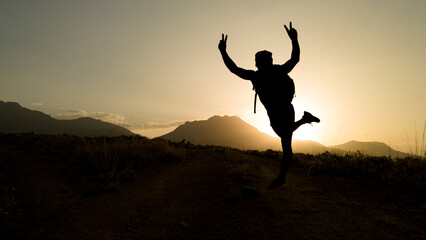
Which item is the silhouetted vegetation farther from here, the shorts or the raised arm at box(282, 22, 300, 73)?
the raised arm at box(282, 22, 300, 73)

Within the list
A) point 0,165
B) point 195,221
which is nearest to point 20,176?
point 0,165

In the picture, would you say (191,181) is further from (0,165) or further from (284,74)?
(0,165)

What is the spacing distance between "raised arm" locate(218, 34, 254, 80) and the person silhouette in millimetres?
138

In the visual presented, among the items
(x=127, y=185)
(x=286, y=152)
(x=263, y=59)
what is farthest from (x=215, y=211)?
(x=127, y=185)

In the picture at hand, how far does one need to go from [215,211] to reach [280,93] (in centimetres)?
275

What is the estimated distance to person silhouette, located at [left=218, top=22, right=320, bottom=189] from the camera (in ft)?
13.7

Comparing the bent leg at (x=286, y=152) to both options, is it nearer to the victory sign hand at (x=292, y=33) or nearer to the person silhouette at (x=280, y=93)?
the person silhouette at (x=280, y=93)

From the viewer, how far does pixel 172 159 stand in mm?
11000

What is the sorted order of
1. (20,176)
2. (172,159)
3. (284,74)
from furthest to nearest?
1. (172,159)
2. (20,176)
3. (284,74)

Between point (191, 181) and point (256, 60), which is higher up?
point (256, 60)

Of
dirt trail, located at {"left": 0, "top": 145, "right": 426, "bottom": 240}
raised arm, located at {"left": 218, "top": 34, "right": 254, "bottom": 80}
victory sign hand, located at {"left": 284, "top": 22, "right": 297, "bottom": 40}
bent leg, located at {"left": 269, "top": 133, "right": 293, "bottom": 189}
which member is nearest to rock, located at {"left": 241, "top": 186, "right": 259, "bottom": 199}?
dirt trail, located at {"left": 0, "top": 145, "right": 426, "bottom": 240}

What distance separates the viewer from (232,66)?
186 inches

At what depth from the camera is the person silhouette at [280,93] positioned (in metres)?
4.17

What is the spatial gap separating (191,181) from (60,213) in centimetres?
357
